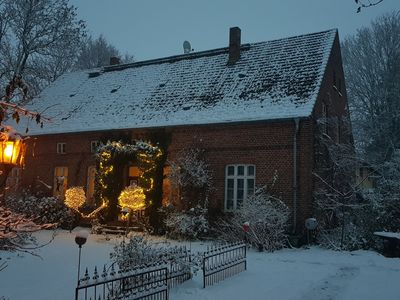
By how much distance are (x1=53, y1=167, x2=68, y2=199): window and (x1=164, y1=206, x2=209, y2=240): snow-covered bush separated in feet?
26.4

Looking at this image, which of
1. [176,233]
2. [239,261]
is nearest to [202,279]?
[239,261]

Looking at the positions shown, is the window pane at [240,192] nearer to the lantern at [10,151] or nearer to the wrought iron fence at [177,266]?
the wrought iron fence at [177,266]

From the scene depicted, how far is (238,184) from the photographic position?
1756cm

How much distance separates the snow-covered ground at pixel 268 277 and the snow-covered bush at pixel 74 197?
18.8 ft

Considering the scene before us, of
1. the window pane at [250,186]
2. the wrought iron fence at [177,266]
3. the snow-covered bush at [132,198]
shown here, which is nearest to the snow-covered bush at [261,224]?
the window pane at [250,186]

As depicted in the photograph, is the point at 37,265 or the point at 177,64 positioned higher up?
the point at 177,64

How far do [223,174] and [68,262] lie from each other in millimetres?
7869

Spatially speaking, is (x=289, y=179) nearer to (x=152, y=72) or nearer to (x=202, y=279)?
(x=202, y=279)

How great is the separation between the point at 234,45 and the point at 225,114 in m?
5.47

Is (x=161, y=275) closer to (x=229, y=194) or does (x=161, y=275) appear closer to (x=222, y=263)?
(x=222, y=263)

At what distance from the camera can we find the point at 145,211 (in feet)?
60.7

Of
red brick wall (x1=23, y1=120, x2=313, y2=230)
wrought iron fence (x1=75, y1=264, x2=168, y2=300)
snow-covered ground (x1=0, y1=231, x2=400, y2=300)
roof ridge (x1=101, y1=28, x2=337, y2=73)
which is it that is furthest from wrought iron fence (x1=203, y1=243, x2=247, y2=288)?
roof ridge (x1=101, y1=28, x2=337, y2=73)

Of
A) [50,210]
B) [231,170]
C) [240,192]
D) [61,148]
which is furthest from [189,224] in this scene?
[61,148]

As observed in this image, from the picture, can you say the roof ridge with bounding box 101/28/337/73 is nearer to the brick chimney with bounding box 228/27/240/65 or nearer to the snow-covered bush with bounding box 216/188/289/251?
the brick chimney with bounding box 228/27/240/65
